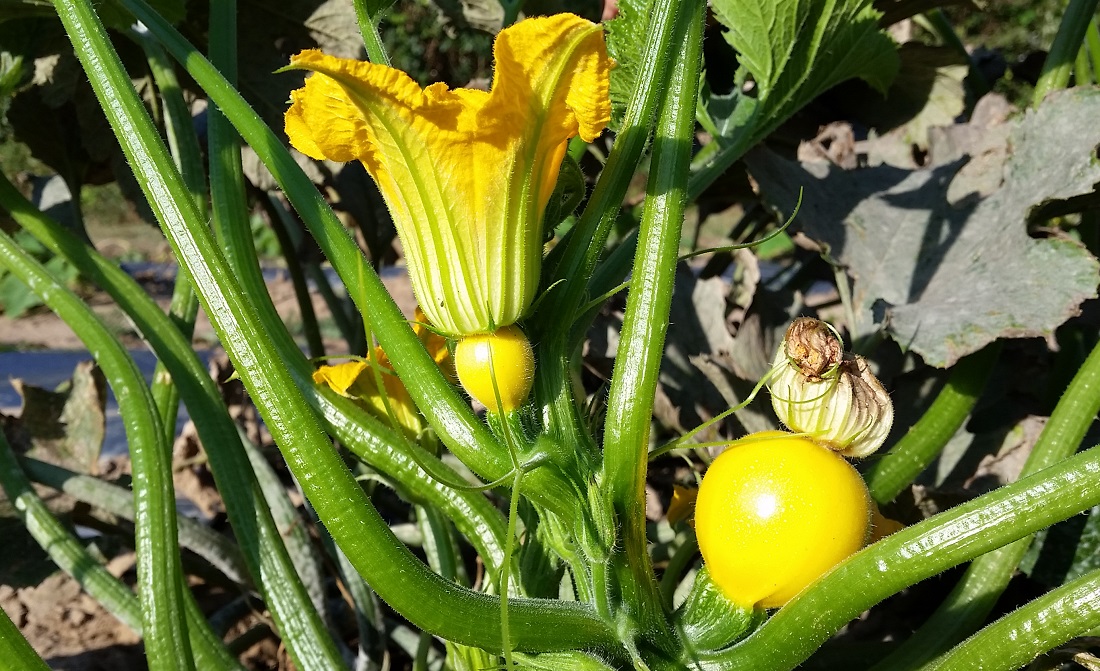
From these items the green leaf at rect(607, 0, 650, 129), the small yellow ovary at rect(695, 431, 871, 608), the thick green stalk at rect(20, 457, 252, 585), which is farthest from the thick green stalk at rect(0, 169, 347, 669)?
the green leaf at rect(607, 0, 650, 129)

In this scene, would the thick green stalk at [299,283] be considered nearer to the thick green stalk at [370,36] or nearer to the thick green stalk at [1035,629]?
the thick green stalk at [370,36]

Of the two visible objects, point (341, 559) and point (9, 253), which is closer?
point (9, 253)

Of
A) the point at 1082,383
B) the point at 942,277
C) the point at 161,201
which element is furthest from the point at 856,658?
the point at 161,201

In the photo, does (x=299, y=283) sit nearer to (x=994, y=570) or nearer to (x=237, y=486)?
(x=237, y=486)

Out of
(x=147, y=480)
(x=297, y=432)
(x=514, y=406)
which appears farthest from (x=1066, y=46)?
(x=147, y=480)

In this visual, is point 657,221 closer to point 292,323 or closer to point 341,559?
point 341,559

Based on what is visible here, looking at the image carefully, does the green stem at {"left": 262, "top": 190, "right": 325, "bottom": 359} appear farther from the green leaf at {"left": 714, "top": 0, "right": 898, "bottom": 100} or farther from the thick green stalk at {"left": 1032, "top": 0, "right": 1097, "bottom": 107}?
the thick green stalk at {"left": 1032, "top": 0, "right": 1097, "bottom": 107}
